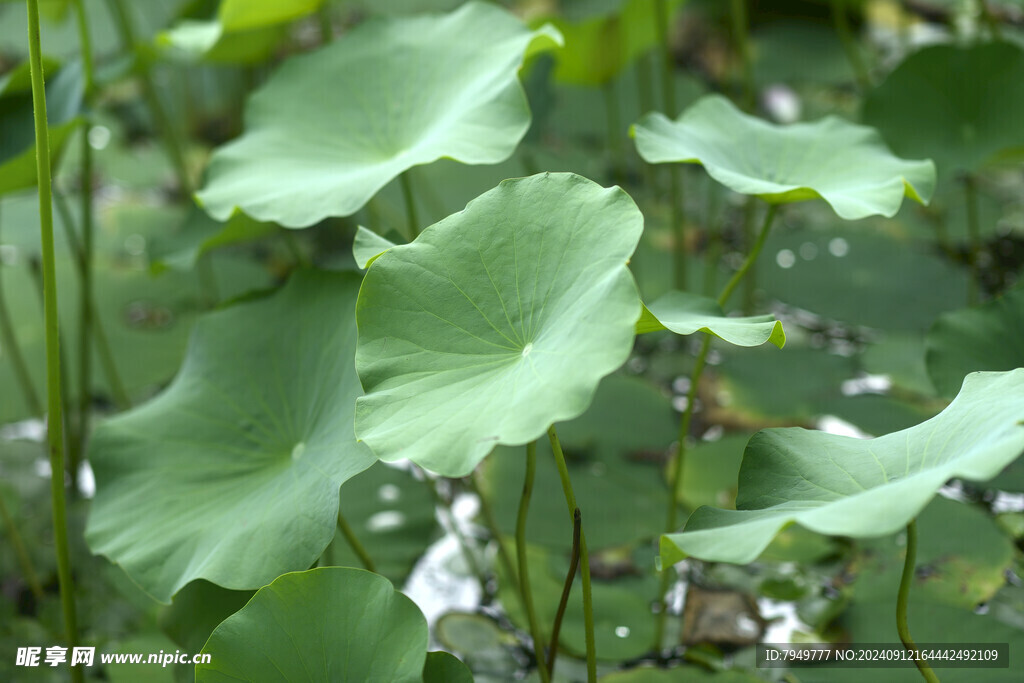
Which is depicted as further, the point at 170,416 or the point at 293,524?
the point at 170,416

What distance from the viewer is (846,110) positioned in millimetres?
2178

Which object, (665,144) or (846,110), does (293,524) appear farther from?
(846,110)

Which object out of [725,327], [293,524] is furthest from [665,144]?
[293,524]

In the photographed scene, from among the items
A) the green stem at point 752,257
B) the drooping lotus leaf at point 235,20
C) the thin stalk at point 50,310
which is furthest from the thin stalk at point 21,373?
the green stem at point 752,257

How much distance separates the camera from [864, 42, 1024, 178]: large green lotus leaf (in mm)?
1427

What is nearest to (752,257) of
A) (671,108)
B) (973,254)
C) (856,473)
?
(856,473)

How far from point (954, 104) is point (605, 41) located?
26.9 inches

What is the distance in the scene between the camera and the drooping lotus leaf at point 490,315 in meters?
0.70

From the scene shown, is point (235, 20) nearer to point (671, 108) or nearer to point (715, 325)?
point (671, 108)

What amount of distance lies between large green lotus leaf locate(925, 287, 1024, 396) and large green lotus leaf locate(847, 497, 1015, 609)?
0.25 m

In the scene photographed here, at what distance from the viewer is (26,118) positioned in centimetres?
128

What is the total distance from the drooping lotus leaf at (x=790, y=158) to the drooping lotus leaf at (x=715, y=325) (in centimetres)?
15

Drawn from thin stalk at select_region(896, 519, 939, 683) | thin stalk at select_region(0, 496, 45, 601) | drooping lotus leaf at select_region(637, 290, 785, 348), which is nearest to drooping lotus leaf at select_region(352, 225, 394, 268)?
drooping lotus leaf at select_region(637, 290, 785, 348)

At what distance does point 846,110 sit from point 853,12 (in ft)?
1.85
